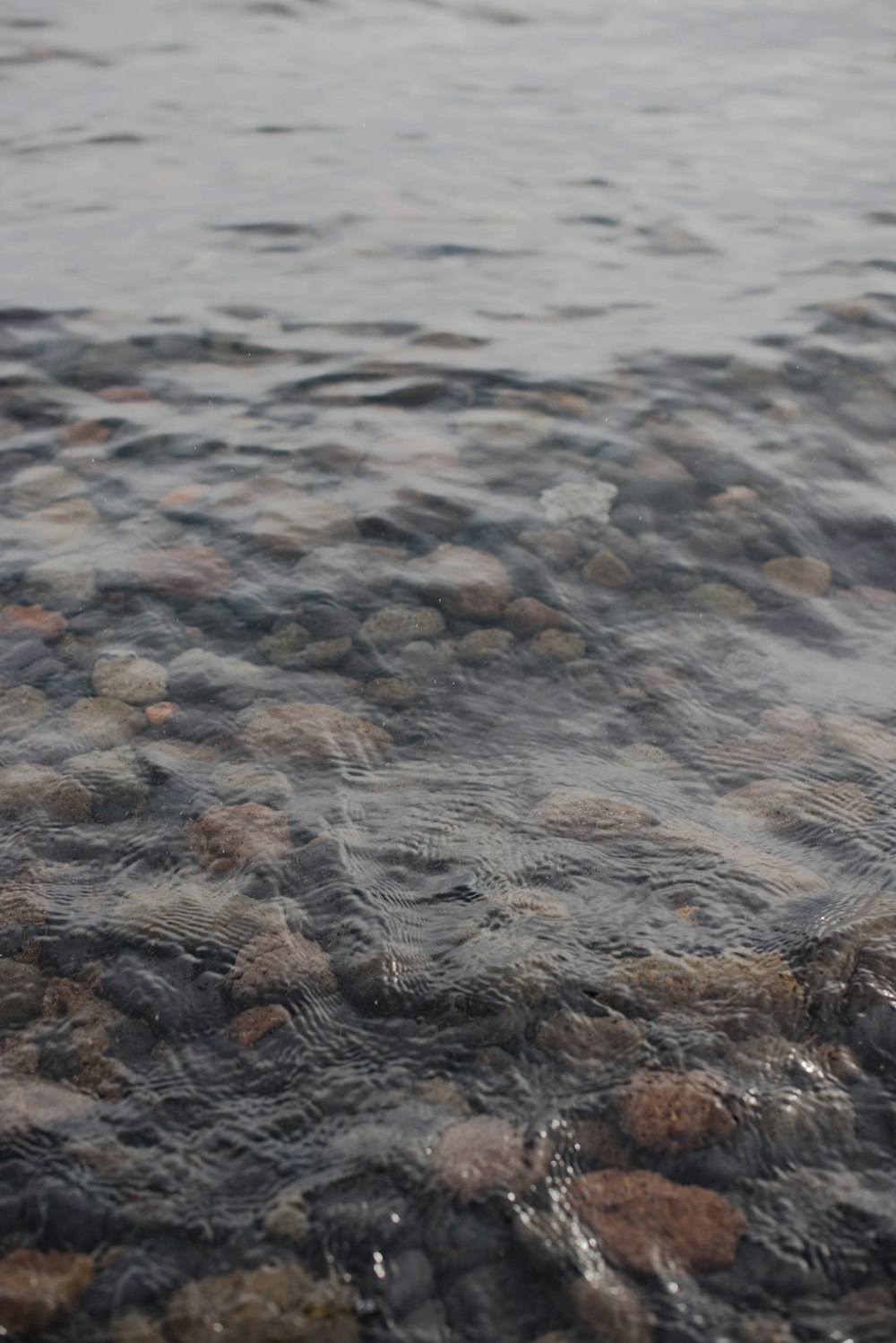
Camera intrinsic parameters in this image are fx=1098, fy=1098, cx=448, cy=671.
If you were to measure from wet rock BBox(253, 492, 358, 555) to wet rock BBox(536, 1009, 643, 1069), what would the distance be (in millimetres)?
2337

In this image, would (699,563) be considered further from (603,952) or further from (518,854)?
(603,952)

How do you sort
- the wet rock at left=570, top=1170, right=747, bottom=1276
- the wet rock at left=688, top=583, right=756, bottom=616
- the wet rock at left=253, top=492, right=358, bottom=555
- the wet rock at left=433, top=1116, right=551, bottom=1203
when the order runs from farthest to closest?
the wet rock at left=253, top=492, right=358, bottom=555
the wet rock at left=688, top=583, right=756, bottom=616
the wet rock at left=433, top=1116, right=551, bottom=1203
the wet rock at left=570, top=1170, right=747, bottom=1276

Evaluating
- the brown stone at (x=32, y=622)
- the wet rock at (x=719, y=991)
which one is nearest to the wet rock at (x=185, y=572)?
the brown stone at (x=32, y=622)

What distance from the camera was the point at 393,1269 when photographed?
201 centimetres

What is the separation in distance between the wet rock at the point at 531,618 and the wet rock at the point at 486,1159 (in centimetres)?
195

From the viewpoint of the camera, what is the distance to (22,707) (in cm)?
344

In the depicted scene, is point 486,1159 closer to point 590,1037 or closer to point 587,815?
point 590,1037

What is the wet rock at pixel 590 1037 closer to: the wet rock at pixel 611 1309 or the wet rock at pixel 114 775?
the wet rock at pixel 611 1309

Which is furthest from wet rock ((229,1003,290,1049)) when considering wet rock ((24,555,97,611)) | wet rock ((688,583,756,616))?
wet rock ((688,583,756,616))

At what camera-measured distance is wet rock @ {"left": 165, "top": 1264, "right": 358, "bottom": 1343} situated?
188 centimetres

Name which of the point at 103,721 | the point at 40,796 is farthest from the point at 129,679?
the point at 40,796

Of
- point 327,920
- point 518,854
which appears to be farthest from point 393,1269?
point 518,854

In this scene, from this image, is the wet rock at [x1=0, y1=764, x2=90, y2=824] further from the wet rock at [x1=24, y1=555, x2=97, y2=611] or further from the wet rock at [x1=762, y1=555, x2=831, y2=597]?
the wet rock at [x1=762, y1=555, x2=831, y2=597]

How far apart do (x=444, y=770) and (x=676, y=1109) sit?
1275 mm
